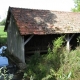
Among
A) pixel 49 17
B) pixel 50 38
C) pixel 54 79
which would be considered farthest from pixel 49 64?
pixel 49 17

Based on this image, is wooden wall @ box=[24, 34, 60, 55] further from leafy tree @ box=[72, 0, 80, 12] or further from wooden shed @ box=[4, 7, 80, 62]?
leafy tree @ box=[72, 0, 80, 12]

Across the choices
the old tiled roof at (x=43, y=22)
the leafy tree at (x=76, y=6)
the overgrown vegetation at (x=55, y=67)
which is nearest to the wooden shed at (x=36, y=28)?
the old tiled roof at (x=43, y=22)

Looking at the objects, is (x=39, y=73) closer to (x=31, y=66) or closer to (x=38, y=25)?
(x=31, y=66)

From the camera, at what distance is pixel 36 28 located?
14.0m

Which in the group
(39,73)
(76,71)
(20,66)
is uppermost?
(76,71)

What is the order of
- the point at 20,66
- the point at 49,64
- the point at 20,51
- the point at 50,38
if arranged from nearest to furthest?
1. the point at 49,64
2. the point at 20,66
3. the point at 20,51
4. the point at 50,38

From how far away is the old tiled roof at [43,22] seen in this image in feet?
45.0

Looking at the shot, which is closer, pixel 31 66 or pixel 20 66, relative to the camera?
pixel 31 66

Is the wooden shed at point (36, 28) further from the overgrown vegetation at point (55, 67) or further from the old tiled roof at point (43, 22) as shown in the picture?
the overgrown vegetation at point (55, 67)

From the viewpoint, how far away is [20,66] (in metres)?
13.1

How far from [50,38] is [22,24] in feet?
12.0

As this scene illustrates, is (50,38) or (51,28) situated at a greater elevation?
(51,28)

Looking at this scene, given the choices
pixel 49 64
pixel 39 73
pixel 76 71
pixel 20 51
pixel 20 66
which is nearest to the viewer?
pixel 76 71

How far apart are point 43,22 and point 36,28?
5.19 feet
